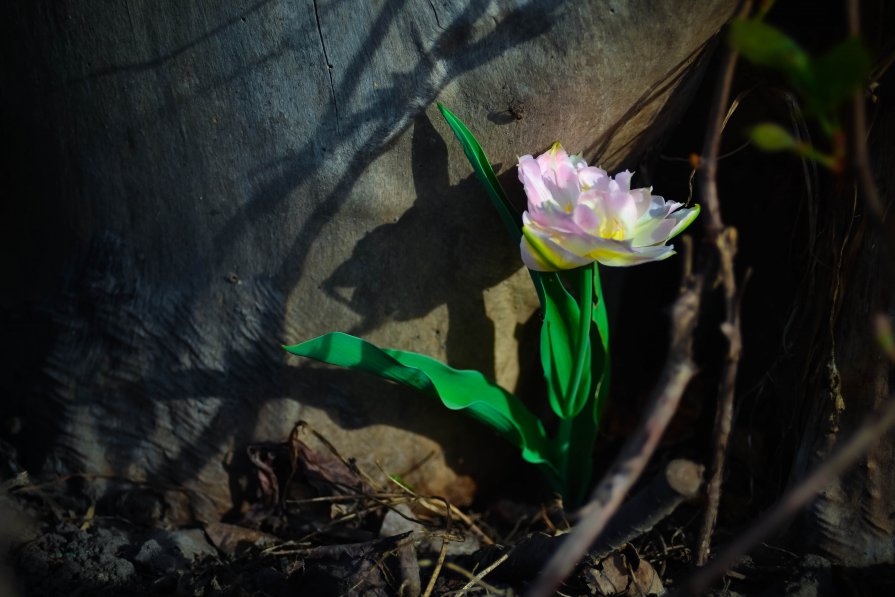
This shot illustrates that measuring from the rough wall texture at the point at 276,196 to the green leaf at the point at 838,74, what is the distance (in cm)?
60

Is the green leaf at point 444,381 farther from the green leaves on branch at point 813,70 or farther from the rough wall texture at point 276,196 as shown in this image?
the green leaves on branch at point 813,70

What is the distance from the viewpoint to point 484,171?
1.29 m

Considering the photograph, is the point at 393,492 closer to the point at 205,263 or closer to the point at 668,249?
the point at 205,263

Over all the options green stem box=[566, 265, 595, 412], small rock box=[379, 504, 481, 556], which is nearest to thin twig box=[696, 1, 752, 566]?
green stem box=[566, 265, 595, 412]

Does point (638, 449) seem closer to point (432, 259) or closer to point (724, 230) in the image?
point (724, 230)

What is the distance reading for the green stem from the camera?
4.20 ft

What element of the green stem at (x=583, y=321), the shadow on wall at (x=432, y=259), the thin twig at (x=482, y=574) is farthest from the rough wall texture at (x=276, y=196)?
the thin twig at (x=482, y=574)

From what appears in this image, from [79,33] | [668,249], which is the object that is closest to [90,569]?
[79,33]

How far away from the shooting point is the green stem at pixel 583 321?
128cm

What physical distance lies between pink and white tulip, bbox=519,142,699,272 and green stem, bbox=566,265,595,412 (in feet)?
0.31

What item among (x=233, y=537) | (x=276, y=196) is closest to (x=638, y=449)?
(x=276, y=196)

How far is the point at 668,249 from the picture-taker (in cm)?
113

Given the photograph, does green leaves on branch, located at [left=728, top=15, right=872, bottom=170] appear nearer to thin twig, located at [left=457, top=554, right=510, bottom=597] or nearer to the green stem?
the green stem

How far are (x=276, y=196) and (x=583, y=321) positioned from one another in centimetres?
63
